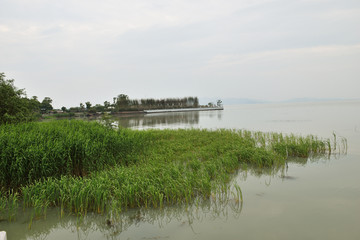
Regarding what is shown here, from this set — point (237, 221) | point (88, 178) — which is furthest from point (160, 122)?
point (237, 221)

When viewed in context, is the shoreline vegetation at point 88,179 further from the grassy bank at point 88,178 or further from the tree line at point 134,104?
the tree line at point 134,104

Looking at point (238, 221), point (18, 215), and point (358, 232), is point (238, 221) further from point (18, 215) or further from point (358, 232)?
point (18, 215)

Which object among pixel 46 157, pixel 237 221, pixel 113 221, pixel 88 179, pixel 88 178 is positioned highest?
pixel 46 157

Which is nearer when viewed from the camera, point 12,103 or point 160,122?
point 12,103

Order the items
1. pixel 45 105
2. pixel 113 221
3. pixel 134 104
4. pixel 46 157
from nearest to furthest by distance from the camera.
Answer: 1. pixel 113 221
2. pixel 46 157
3. pixel 45 105
4. pixel 134 104

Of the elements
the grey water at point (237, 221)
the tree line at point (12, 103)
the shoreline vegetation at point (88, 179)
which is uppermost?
the tree line at point (12, 103)

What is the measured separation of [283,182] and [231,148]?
3.47 meters

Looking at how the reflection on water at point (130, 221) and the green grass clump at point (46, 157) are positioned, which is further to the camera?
the green grass clump at point (46, 157)

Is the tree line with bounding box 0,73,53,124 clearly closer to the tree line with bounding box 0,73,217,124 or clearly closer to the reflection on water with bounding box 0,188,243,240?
the tree line with bounding box 0,73,217,124

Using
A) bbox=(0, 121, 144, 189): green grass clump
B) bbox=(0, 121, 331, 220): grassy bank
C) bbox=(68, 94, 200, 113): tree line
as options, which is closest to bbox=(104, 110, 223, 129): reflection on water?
bbox=(0, 121, 144, 189): green grass clump

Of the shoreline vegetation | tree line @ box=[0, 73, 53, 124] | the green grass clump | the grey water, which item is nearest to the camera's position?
the grey water

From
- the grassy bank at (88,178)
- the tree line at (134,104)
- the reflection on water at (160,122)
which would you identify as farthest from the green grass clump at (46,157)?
the tree line at (134,104)

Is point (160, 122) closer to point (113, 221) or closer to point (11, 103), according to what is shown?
point (11, 103)

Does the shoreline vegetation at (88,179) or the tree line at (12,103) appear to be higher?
the tree line at (12,103)
